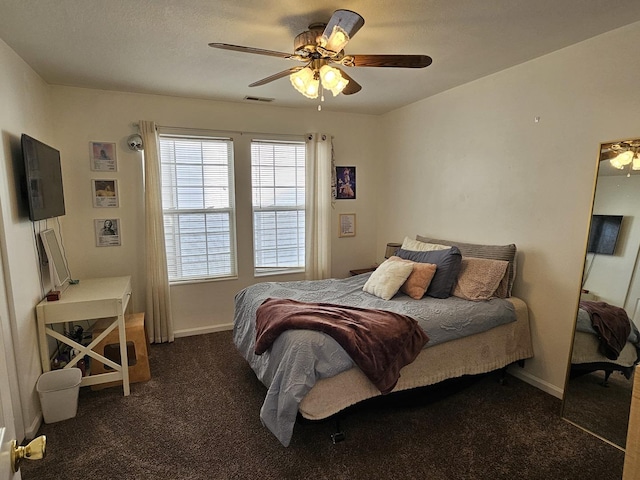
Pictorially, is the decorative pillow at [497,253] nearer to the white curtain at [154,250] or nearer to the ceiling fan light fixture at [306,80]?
the ceiling fan light fixture at [306,80]

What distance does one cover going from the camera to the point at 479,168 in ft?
10.3

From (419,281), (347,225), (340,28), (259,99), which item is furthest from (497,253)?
(259,99)

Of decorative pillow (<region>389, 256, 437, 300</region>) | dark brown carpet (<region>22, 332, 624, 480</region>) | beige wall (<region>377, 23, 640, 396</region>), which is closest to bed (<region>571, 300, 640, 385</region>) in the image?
beige wall (<region>377, 23, 640, 396</region>)

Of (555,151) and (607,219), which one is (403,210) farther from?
(607,219)

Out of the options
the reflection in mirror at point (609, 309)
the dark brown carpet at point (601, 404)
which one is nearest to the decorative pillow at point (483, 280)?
the reflection in mirror at point (609, 309)

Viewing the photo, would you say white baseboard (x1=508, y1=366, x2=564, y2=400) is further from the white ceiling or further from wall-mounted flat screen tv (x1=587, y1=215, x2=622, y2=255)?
the white ceiling

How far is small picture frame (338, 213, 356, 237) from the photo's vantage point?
14.5ft

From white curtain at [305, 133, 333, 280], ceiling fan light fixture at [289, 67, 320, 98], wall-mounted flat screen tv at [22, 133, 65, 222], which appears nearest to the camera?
ceiling fan light fixture at [289, 67, 320, 98]

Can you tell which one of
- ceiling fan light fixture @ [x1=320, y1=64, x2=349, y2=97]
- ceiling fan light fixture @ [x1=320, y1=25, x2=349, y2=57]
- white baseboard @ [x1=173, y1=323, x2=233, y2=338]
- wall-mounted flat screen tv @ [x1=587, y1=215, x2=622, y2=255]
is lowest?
white baseboard @ [x1=173, y1=323, x2=233, y2=338]

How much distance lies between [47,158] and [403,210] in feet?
11.1

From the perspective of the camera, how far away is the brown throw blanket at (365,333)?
204cm

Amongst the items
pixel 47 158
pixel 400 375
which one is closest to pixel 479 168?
pixel 400 375

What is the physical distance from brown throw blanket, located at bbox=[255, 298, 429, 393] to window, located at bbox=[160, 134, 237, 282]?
1697 mm

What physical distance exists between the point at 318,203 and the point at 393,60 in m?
2.29
